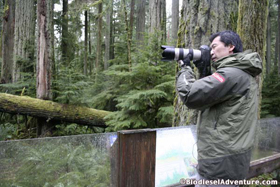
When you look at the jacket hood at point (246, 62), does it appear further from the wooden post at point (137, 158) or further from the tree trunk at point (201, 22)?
the tree trunk at point (201, 22)

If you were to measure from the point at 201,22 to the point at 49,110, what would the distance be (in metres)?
5.27

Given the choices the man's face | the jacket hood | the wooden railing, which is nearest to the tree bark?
the wooden railing

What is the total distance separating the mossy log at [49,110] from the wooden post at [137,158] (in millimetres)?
5121

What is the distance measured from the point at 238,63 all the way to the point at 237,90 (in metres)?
0.25

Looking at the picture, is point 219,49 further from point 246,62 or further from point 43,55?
point 43,55

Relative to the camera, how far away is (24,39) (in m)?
9.48

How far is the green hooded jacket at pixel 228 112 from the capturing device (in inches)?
76.5

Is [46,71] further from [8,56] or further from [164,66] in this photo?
[8,56]

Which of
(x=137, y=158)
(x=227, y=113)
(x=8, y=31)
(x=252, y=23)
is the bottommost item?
(x=137, y=158)

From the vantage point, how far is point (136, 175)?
228cm

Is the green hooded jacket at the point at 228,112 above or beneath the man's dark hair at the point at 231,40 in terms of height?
beneath

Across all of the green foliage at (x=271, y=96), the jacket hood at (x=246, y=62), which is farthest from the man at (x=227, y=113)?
the green foliage at (x=271, y=96)

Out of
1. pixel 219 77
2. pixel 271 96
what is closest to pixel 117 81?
pixel 219 77

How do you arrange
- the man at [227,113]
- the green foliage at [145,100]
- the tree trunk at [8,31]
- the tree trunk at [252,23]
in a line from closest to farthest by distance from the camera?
the man at [227,113], the tree trunk at [252,23], the green foliage at [145,100], the tree trunk at [8,31]
